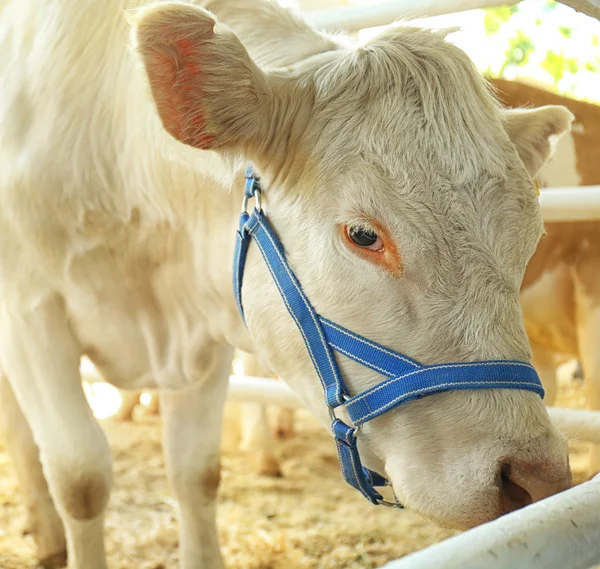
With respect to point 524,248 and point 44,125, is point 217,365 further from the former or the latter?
point 524,248

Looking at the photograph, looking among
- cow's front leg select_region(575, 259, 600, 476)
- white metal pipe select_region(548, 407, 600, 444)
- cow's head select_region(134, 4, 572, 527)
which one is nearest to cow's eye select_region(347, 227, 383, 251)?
cow's head select_region(134, 4, 572, 527)

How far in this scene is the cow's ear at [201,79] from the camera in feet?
4.09

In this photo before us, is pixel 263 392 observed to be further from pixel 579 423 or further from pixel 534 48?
pixel 534 48

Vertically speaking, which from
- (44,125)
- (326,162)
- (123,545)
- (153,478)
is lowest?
(153,478)

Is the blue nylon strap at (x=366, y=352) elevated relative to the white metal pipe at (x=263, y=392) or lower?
elevated

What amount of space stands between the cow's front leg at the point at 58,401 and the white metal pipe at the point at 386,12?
1.10 m

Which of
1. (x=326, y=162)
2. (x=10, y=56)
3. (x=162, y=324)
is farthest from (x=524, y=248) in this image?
(x=10, y=56)

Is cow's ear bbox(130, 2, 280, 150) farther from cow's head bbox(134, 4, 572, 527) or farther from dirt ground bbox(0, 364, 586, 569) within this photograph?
dirt ground bbox(0, 364, 586, 569)

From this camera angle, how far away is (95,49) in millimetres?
1769

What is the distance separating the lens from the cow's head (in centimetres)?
121

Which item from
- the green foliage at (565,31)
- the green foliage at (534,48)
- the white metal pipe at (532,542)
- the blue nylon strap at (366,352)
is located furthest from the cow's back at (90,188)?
the green foliage at (565,31)

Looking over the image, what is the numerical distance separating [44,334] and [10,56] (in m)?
0.68

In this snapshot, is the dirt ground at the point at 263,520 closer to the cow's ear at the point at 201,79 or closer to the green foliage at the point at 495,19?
the cow's ear at the point at 201,79

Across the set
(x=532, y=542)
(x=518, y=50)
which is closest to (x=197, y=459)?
(x=532, y=542)
